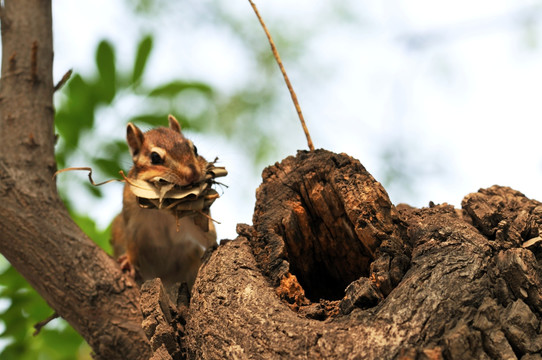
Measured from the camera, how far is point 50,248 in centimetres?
284

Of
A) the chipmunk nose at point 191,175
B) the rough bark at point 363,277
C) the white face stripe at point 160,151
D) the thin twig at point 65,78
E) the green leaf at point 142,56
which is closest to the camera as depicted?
the rough bark at point 363,277

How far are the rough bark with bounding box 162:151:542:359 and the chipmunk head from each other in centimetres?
58

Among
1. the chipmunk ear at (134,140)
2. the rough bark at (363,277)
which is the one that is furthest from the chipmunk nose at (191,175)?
the chipmunk ear at (134,140)

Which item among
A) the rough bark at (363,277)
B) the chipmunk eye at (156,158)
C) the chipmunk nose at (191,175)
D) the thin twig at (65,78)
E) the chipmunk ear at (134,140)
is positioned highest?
the thin twig at (65,78)

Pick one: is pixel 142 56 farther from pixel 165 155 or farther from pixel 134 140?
pixel 165 155

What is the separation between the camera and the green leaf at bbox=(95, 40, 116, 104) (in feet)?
11.6

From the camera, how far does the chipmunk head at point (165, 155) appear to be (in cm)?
305

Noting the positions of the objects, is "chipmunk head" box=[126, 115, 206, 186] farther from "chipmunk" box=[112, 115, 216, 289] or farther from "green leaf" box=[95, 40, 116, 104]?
"green leaf" box=[95, 40, 116, 104]

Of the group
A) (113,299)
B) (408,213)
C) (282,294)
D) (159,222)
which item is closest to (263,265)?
(282,294)

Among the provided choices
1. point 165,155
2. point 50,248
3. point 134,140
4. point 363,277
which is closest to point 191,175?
point 165,155

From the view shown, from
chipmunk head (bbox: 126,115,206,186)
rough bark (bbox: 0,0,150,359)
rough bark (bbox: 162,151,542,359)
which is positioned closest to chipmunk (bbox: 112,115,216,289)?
chipmunk head (bbox: 126,115,206,186)

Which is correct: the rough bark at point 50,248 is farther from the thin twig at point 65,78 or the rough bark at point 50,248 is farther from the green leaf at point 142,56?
the green leaf at point 142,56

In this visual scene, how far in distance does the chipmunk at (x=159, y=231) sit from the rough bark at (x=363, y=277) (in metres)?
1.10

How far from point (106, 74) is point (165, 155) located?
603mm
